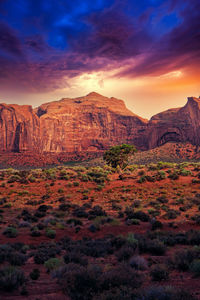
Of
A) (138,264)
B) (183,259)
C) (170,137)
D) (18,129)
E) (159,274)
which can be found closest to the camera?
(159,274)

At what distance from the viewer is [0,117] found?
539 ft

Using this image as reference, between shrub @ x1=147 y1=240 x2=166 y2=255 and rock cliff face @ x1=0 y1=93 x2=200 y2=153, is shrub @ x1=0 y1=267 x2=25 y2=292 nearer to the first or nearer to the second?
shrub @ x1=147 y1=240 x2=166 y2=255

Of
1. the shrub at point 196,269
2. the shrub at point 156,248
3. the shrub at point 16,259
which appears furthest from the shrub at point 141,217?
the shrub at point 16,259

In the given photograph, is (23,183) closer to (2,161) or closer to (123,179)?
(123,179)

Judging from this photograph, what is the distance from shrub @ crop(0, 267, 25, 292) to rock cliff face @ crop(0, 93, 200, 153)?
127949 mm

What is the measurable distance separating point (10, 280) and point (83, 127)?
181m

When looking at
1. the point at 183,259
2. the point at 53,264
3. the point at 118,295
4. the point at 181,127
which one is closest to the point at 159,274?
the point at 183,259

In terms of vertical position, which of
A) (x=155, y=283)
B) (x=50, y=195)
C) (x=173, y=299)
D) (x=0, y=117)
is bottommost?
(x=50, y=195)

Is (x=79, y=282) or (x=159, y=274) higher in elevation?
(x=79, y=282)

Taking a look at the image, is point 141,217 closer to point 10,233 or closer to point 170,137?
point 10,233

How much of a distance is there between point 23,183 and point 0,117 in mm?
147123

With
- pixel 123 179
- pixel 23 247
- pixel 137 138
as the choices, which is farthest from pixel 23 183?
pixel 137 138

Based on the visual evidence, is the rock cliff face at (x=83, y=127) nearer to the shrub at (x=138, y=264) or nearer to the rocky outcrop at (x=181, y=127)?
the rocky outcrop at (x=181, y=127)

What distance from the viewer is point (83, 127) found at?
184500 mm
